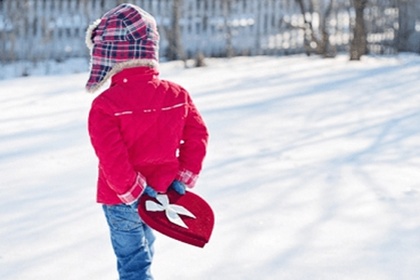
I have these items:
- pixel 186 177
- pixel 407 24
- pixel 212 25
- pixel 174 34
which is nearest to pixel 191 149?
pixel 186 177

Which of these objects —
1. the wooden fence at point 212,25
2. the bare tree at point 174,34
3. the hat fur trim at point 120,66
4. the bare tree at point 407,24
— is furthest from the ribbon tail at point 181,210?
the bare tree at point 407,24

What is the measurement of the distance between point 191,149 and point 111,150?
40cm

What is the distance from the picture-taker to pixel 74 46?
44.0 feet

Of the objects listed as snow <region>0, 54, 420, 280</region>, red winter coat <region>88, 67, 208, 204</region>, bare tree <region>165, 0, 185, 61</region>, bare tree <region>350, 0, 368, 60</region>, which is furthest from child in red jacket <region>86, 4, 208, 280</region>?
bare tree <region>165, 0, 185, 61</region>

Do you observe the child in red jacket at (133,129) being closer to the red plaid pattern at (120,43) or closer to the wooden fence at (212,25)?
the red plaid pattern at (120,43)

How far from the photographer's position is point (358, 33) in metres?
11.8

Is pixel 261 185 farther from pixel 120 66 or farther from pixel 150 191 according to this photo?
pixel 120 66

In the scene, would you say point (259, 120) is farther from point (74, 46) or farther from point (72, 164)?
point (74, 46)

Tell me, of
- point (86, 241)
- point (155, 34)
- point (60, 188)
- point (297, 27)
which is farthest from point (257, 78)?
point (155, 34)

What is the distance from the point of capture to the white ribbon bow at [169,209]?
3.03 metres

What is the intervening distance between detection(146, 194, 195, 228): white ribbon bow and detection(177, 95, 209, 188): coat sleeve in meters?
0.13

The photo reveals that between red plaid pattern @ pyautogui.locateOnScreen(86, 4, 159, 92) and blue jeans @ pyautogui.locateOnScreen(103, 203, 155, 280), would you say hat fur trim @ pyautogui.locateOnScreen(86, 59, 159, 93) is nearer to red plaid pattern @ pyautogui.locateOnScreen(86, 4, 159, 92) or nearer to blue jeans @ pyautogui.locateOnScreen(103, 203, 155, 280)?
red plaid pattern @ pyautogui.locateOnScreen(86, 4, 159, 92)

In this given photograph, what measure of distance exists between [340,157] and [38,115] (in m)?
3.16

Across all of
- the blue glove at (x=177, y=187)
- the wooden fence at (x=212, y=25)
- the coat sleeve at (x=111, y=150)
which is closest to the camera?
the coat sleeve at (x=111, y=150)
